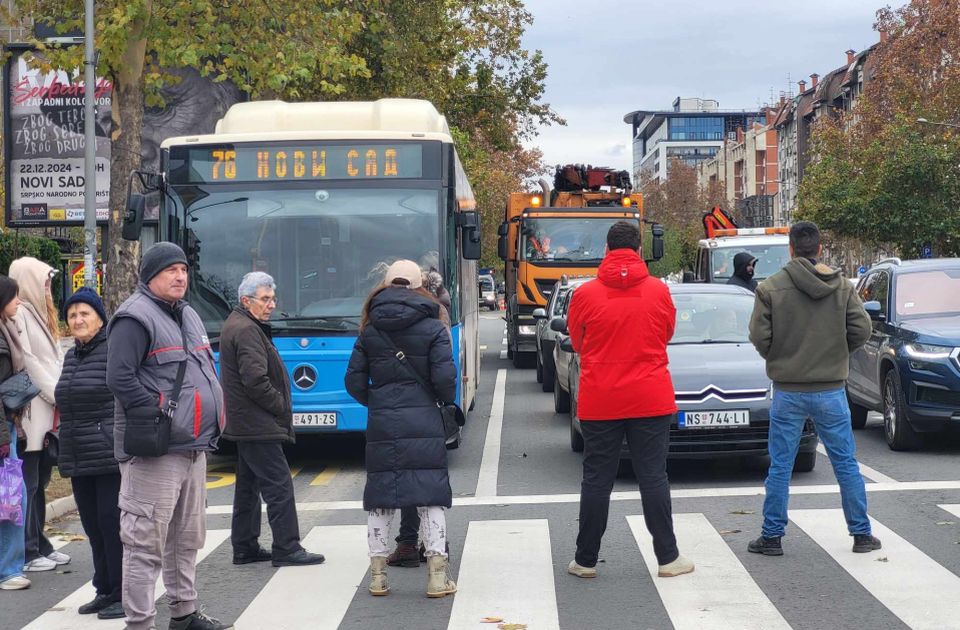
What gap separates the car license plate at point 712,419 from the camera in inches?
420

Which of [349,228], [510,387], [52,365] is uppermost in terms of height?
[349,228]

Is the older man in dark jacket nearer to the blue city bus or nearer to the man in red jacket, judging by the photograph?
the man in red jacket

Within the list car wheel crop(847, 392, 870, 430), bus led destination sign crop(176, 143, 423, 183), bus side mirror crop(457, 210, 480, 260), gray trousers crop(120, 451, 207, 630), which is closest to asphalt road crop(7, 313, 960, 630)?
gray trousers crop(120, 451, 207, 630)

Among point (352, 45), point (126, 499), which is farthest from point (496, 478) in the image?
point (352, 45)

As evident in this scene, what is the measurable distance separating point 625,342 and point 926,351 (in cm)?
593

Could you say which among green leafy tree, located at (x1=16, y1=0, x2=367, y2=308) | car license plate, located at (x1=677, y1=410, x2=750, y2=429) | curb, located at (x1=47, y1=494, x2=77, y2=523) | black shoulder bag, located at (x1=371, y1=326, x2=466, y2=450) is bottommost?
curb, located at (x1=47, y1=494, x2=77, y2=523)

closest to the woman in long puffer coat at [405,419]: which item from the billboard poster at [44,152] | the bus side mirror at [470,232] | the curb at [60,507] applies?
the curb at [60,507]

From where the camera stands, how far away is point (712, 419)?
10.7 m

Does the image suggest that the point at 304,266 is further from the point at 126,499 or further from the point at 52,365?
the point at 126,499

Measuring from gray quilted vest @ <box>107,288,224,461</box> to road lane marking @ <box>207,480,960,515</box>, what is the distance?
13.1ft

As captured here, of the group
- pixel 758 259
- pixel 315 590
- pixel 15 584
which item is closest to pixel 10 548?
pixel 15 584

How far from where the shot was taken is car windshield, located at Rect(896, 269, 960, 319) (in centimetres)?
1314

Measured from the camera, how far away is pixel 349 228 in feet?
39.5

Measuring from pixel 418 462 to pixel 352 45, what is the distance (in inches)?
856
